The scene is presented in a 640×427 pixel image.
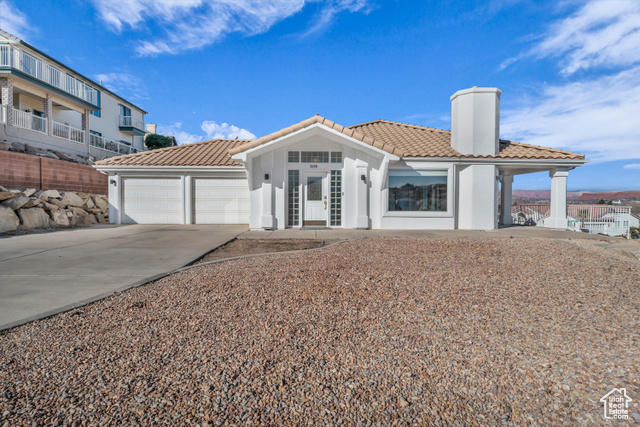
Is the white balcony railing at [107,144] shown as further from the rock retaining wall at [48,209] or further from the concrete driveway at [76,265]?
the concrete driveway at [76,265]

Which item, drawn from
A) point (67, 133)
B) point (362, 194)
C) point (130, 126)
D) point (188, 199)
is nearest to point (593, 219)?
point (362, 194)

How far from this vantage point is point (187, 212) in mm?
14914

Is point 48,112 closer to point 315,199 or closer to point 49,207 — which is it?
point 49,207

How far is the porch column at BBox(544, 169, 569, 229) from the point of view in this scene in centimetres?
1329

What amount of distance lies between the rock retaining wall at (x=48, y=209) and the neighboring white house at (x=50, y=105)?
7.26 metres

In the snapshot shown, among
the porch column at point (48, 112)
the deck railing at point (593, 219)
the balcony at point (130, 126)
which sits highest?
the balcony at point (130, 126)

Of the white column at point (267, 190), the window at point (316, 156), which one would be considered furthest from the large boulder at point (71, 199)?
the window at point (316, 156)

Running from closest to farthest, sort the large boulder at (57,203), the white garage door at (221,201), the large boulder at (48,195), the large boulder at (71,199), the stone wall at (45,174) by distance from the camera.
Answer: the stone wall at (45,174), the large boulder at (48,195), the large boulder at (57,203), the large boulder at (71,199), the white garage door at (221,201)

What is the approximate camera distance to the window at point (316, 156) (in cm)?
1281

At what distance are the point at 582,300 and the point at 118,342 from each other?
17.8ft

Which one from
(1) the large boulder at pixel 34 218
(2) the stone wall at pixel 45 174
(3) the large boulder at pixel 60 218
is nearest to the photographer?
(1) the large boulder at pixel 34 218

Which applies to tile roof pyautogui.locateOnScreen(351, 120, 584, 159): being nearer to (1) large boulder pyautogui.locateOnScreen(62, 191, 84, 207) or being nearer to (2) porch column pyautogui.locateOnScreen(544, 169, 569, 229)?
(2) porch column pyautogui.locateOnScreen(544, 169, 569, 229)

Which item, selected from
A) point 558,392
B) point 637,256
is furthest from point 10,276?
point 637,256

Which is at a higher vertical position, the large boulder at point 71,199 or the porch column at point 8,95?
the porch column at point 8,95
